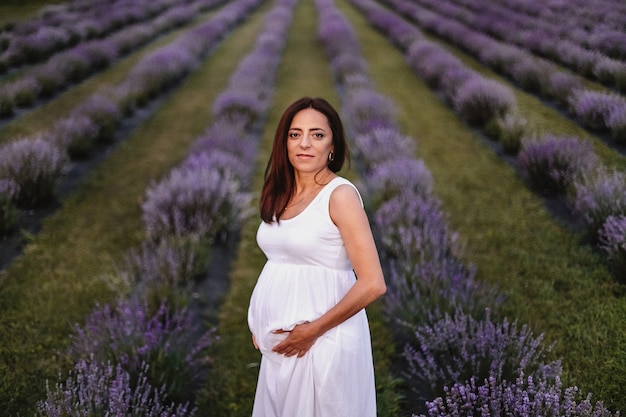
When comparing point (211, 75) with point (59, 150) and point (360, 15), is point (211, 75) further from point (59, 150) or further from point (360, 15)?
point (360, 15)

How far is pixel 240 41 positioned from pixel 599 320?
563 inches

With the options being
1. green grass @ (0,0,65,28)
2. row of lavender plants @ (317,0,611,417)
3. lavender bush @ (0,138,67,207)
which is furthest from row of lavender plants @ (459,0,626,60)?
green grass @ (0,0,65,28)

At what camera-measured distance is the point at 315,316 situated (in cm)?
175

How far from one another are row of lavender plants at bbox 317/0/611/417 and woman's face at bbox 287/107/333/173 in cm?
101

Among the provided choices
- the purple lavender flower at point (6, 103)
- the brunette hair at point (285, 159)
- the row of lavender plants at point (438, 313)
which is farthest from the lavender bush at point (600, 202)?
the purple lavender flower at point (6, 103)

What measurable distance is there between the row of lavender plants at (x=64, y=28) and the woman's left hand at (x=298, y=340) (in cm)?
955

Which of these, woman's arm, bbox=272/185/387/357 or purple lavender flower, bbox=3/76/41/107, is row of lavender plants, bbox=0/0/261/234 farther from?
woman's arm, bbox=272/185/387/357

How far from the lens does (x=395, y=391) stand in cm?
300

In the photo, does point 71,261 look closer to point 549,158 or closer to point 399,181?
point 399,181

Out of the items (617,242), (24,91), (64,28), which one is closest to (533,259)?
(617,242)

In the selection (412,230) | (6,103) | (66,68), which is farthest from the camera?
(66,68)

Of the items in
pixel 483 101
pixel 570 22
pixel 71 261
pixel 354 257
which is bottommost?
pixel 71 261

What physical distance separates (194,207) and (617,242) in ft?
11.9

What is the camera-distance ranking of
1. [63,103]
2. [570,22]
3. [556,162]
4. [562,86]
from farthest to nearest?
[570,22] < [63,103] < [562,86] < [556,162]
